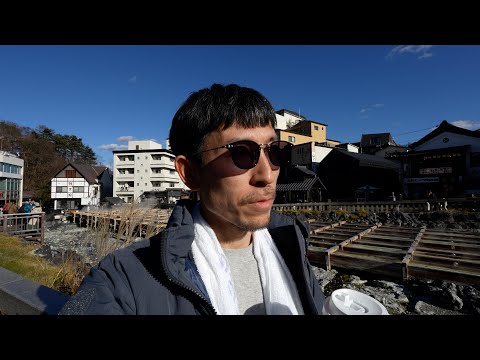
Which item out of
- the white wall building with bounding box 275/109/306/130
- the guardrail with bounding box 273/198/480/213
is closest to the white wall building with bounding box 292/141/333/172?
the guardrail with bounding box 273/198/480/213

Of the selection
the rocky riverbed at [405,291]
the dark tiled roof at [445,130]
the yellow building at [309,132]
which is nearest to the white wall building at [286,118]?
the yellow building at [309,132]

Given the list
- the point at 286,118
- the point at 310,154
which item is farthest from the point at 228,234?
the point at 286,118

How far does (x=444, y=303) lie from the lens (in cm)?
478

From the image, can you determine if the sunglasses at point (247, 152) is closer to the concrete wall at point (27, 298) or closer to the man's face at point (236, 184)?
the man's face at point (236, 184)

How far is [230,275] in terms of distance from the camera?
1420mm

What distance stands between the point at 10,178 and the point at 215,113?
42487 mm

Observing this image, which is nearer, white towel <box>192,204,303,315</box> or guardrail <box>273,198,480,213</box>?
white towel <box>192,204,303,315</box>

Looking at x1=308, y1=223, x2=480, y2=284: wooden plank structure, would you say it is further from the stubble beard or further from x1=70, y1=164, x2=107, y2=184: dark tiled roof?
x1=70, y1=164, x2=107, y2=184: dark tiled roof

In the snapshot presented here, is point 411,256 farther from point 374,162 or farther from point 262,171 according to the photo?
point 374,162

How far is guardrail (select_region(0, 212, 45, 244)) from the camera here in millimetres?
13149
